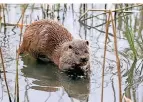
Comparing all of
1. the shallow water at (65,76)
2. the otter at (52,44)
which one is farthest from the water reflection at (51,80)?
the otter at (52,44)

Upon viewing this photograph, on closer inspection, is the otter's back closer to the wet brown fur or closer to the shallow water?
the wet brown fur

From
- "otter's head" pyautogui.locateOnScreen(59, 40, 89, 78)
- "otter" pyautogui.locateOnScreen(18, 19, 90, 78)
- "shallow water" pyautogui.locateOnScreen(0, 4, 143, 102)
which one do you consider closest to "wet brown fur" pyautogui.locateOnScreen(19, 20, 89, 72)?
"otter" pyautogui.locateOnScreen(18, 19, 90, 78)

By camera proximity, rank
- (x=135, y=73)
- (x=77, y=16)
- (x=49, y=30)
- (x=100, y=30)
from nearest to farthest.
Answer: (x=135, y=73) < (x=49, y=30) < (x=100, y=30) < (x=77, y=16)

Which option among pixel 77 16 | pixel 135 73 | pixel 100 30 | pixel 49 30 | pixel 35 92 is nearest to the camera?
pixel 35 92

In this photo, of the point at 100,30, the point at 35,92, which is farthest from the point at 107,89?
the point at 100,30

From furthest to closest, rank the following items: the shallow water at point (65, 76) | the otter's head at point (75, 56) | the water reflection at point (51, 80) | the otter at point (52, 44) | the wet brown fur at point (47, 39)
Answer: the wet brown fur at point (47, 39)
the otter at point (52, 44)
the otter's head at point (75, 56)
the water reflection at point (51, 80)
the shallow water at point (65, 76)

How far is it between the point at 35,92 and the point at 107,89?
718mm

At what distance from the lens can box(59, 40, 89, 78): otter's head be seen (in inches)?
174

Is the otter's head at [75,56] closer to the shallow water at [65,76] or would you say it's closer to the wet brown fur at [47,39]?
the shallow water at [65,76]

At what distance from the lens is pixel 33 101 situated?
3.73 m

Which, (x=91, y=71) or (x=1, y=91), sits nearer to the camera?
(x=1, y=91)

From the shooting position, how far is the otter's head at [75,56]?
4.42m

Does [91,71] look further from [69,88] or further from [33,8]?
[33,8]

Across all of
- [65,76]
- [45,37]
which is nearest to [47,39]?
[45,37]
